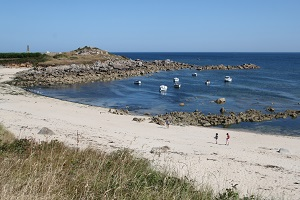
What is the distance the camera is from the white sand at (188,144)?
14023 mm

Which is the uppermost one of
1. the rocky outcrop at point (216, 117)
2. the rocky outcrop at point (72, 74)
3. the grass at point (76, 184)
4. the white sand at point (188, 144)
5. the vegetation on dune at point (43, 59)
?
the vegetation on dune at point (43, 59)

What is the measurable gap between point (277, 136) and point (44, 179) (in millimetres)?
25218

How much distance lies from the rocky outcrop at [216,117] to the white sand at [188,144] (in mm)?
2179

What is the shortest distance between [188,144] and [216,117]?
12135 mm

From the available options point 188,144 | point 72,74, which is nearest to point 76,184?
point 188,144

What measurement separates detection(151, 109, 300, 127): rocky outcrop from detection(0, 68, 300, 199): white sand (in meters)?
2.18

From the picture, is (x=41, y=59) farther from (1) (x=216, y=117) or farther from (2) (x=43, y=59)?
(1) (x=216, y=117)

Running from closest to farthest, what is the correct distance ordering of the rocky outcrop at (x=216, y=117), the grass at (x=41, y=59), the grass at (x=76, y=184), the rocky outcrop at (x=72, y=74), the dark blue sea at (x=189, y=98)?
the grass at (x=76, y=184)
the rocky outcrop at (x=216, y=117)
the dark blue sea at (x=189, y=98)
the rocky outcrop at (x=72, y=74)
the grass at (x=41, y=59)

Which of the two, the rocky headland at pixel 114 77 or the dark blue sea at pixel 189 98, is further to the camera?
the dark blue sea at pixel 189 98

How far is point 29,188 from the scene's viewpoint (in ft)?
16.1

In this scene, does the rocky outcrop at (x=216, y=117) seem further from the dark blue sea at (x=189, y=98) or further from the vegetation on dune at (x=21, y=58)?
the vegetation on dune at (x=21, y=58)

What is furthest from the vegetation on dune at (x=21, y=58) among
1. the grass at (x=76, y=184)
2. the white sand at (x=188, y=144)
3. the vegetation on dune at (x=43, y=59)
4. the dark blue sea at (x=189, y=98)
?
the grass at (x=76, y=184)

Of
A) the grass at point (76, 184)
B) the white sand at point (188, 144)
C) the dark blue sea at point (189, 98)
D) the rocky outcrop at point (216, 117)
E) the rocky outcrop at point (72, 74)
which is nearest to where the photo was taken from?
the grass at point (76, 184)

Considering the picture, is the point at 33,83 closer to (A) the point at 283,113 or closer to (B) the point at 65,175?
(A) the point at 283,113
